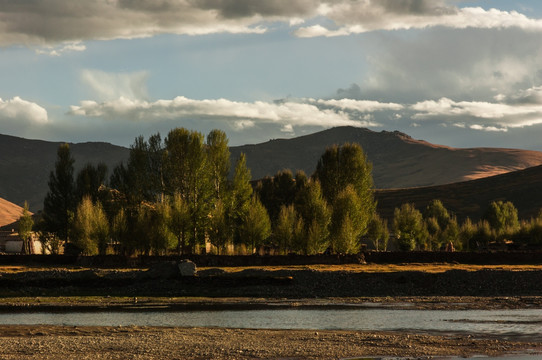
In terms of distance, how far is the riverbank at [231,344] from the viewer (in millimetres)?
30453

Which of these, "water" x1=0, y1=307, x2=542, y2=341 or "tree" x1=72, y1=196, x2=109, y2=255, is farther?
"tree" x1=72, y1=196, x2=109, y2=255

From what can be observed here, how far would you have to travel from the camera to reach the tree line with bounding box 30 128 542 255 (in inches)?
3310

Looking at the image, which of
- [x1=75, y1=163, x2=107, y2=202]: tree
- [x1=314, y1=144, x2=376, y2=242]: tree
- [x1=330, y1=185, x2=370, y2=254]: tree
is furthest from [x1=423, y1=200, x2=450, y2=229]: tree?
[x1=75, y1=163, x2=107, y2=202]: tree

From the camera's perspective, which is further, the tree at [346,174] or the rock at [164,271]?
the tree at [346,174]

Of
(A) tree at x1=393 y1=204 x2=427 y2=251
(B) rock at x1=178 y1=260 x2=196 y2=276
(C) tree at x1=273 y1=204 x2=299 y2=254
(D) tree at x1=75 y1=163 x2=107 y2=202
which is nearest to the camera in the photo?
(B) rock at x1=178 y1=260 x2=196 y2=276

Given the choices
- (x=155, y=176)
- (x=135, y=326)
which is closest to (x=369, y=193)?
(x=155, y=176)

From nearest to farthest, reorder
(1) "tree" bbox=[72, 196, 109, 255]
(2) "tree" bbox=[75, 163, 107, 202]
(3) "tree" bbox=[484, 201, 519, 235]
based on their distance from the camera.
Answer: (1) "tree" bbox=[72, 196, 109, 255] < (2) "tree" bbox=[75, 163, 107, 202] < (3) "tree" bbox=[484, 201, 519, 235]

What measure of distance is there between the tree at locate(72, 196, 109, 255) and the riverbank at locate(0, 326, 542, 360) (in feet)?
148

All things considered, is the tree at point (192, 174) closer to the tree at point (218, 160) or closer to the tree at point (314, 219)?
the tree at point (218, 160)

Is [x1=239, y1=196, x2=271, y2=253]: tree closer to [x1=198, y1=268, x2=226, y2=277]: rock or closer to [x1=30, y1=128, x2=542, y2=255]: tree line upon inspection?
[x1=30, y1=128, x2=542, y2=255]: tree line

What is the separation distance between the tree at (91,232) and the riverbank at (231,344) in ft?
148

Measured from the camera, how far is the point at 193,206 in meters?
86.2

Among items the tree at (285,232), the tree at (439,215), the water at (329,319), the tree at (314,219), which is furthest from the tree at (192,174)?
the tree at (439,215)

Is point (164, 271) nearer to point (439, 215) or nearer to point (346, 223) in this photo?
point (346, 223)
